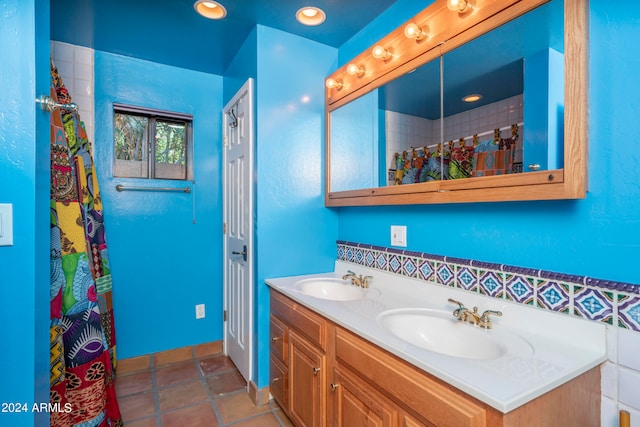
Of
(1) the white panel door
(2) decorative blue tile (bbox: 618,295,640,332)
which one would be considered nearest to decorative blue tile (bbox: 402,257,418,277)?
(2) decorative blue tile (bbox: 618,295,640,332)

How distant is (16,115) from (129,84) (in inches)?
63.7

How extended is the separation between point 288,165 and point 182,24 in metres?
1.05

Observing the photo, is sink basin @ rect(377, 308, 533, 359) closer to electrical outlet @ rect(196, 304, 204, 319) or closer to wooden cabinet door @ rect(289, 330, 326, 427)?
wooden cabinet door @ rect(289, 330, 326, 427)

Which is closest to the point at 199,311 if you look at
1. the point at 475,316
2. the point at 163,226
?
the point at 163,226

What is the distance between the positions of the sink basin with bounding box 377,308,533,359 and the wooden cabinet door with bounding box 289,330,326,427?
1.21 feet

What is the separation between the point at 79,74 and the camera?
2137 millimetres

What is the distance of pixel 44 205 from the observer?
1.07m

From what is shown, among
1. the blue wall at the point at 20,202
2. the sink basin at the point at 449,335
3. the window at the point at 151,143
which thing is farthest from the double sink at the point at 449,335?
the window at the point at 151,143

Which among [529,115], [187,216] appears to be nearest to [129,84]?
[187,216]

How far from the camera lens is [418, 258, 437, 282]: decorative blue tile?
148cm

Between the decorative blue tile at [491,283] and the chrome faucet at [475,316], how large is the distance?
0.08 m

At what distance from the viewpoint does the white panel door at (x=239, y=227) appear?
2.01 m

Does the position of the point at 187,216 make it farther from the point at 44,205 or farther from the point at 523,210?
the point at 523,210

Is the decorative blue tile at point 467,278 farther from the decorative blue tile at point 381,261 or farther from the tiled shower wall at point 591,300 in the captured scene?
the decorative blue tile at point 381,261
